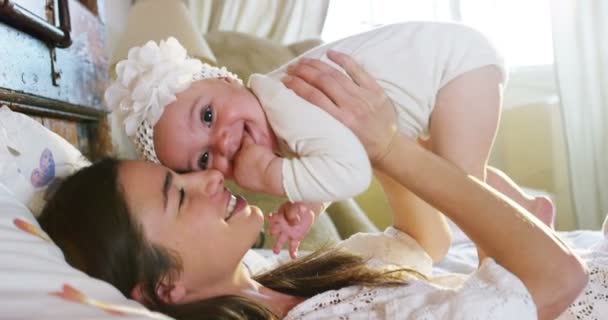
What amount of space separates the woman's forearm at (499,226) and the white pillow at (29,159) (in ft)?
1.67

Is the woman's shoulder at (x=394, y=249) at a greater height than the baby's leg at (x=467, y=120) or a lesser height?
lesser

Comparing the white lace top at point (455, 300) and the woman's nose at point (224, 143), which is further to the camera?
the woman's nose at point (224, 143)

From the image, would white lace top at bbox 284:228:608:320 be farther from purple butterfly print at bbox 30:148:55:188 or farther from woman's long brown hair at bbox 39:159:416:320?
purple butterfly print at bbox 30:148:55:188

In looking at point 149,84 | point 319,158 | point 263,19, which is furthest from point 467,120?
point 263,19

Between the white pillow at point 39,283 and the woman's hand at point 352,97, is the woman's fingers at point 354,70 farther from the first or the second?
the white pillow at point 39,283

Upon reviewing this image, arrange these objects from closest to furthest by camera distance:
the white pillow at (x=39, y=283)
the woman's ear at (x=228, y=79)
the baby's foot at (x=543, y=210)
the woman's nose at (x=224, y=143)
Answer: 1. the white pillow at (x=39, y=283)
2. the woman's nose at (x=224, y=143)
3. the woman's ear at (x=228, y=79)
4. the baby's foot at (x=543, y=210)

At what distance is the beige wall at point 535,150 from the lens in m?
2.80

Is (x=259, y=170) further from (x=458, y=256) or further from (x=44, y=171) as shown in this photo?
(x=458, y=256)

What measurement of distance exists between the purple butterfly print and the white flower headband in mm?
143

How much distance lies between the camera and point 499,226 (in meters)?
0.89

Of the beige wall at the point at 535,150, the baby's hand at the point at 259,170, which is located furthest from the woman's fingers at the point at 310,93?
the beige wall at the point at 535,150

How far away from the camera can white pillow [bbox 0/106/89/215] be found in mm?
897

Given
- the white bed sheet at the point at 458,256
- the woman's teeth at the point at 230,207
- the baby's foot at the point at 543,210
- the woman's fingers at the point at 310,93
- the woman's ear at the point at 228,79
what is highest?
the woman's fingers at the point at 310,93

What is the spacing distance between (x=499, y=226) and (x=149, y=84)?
0.60 m
